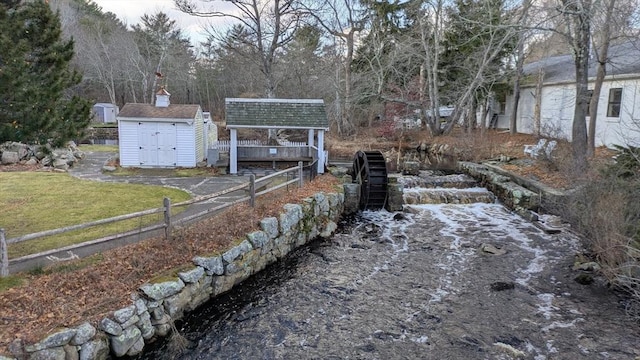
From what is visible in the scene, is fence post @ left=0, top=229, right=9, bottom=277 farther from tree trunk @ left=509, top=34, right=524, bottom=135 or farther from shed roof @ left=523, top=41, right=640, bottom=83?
tree trunk @ left=509, top=34, right=524, bottom=135

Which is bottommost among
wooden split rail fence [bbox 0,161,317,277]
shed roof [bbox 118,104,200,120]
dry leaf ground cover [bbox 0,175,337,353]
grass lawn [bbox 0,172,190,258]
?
dry leaf ground cover [bbox 0,175,337,353]

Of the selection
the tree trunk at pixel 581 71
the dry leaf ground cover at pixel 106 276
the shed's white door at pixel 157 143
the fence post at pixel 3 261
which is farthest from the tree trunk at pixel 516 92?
→ the fence post at pixel 3 261

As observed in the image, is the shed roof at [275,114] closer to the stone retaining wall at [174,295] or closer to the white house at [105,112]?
the stone retaining wall at [174,295]

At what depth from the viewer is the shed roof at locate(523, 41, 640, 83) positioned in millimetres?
18531

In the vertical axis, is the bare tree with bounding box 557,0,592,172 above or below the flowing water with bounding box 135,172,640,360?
above

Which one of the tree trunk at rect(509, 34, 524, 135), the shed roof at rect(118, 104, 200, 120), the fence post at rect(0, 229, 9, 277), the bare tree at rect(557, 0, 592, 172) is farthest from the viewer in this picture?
the tree trunk at rect(509, 34, 524, 135)

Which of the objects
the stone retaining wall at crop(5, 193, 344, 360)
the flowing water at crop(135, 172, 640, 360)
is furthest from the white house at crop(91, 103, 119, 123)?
the flowing water at crop(135, 172, 640, 360)

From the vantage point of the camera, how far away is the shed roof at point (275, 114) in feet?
55.7

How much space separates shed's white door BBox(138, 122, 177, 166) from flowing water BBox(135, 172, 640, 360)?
9724 mm

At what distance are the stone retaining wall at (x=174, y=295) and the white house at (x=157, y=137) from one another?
863 cm

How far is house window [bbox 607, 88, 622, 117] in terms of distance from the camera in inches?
774

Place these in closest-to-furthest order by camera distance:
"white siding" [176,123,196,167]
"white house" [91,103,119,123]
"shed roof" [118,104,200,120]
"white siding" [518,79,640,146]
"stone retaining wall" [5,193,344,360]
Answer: "stone retaining wall" [5,193,344,360]
"shed roof" [118,104,200,120]
"white siding" [176,123,196,167]
"white siding" [518,79,640,146]
"white house" [91,103,119,123]

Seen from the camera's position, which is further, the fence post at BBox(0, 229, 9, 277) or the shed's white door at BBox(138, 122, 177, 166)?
the shed's white door at BBox(138, 122, 177, 166)

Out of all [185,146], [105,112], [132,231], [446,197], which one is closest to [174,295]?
[132,231]
